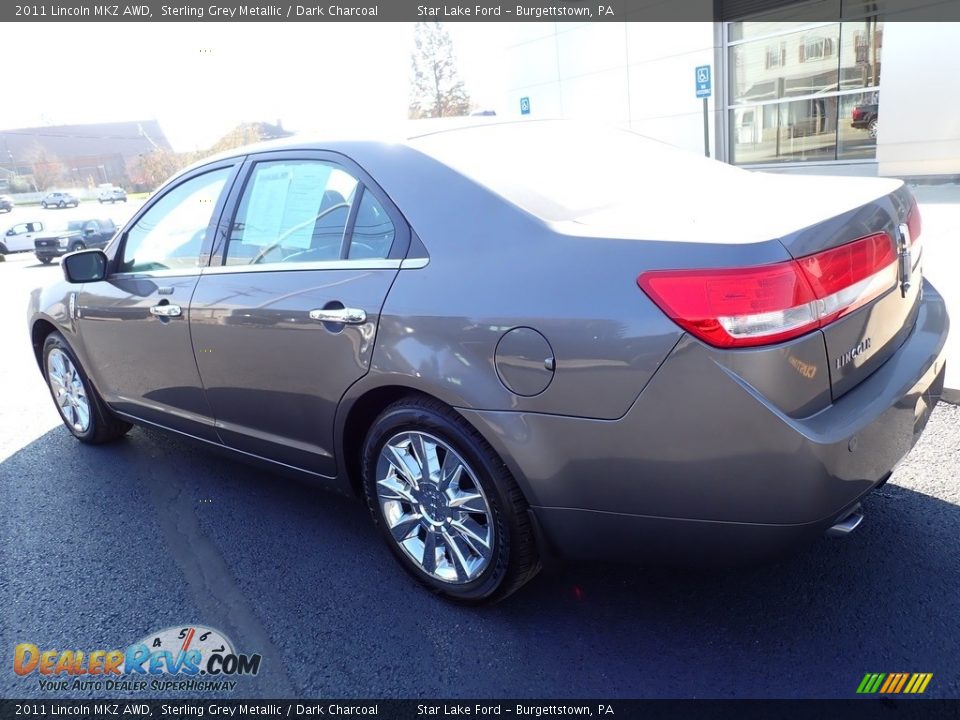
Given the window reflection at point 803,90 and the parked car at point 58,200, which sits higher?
the window reflection at point 803,90

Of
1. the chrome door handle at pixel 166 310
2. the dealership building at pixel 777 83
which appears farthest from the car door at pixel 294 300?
the dealership building at pixel 777 83

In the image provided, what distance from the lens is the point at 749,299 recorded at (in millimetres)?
1999

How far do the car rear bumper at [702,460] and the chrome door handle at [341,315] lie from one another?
0.55 metres

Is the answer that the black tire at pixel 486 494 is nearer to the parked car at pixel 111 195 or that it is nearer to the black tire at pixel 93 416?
the black tire at pixel 93 416

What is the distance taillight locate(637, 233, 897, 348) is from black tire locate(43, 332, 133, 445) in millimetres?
3698

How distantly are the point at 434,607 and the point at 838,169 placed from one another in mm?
16097

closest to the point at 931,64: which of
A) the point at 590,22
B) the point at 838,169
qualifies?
the point at 838,169

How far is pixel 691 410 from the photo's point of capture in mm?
2047

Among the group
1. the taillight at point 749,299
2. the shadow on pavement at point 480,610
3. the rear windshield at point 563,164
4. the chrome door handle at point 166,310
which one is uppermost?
the rear windshield at point 563,164

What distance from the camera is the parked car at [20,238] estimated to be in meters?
21.8

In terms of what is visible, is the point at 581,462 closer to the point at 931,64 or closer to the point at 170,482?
the point at 170,482

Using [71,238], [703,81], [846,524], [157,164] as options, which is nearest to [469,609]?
[846,524]

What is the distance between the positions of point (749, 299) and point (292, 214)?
75.0 inches

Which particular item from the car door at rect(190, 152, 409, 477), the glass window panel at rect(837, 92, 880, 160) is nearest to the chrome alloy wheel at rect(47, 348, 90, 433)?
the car door at rect(190, 152, 409, 477)
